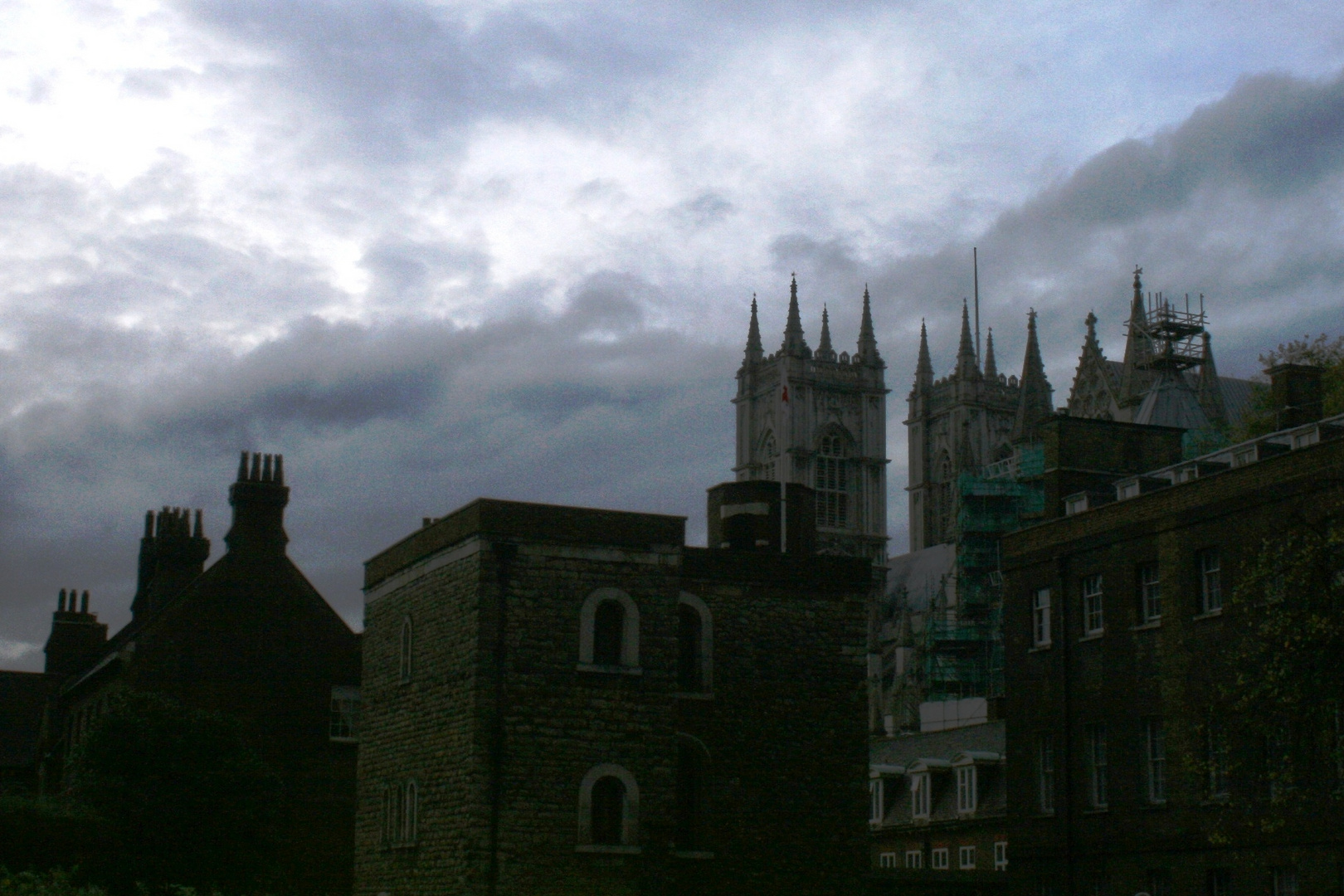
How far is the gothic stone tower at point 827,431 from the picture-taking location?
15988 centimetres

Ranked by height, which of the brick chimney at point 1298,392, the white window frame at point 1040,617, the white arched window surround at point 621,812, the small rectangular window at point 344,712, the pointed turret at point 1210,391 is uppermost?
the pointed turret at point 1210,391

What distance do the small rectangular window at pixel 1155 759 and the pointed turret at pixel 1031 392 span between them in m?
80.6

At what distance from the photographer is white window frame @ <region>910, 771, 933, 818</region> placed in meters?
54.9

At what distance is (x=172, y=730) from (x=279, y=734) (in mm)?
7377

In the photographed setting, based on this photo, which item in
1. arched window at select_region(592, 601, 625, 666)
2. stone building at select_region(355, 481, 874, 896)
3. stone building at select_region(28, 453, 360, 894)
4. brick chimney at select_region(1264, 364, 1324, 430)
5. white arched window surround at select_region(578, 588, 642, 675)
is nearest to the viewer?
stone building at select_region(355, 481, 874, 896)

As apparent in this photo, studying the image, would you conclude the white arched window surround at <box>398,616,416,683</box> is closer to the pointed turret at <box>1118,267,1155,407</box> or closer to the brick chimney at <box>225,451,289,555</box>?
the brick chimney at <box>225,451,289,555</box>

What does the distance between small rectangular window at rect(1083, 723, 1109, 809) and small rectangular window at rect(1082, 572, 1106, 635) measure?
2153 millimetres

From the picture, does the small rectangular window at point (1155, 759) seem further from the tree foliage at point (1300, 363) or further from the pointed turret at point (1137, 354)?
the pointed turret at point (1137, 354)

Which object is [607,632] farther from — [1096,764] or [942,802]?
[942,802]

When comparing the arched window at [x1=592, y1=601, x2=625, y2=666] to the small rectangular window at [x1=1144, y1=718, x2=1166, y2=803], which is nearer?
the arched window at [x1=592, y1=601, x2=625, y2=666]

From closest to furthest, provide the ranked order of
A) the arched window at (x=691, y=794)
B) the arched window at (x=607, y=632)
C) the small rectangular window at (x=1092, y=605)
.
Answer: the arched window at (x=607, y=632) < the arched window at (x=691, y=794) < the small rectangular window at (x=1092, y=605)

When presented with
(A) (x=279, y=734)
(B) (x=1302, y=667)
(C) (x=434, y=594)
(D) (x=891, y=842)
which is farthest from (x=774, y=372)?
(B) (x=1302, y=667)

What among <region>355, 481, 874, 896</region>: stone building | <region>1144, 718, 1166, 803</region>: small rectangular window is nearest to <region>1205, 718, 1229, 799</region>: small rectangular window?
<region>1144, 718, 1166, 803</region>: small rectangular window

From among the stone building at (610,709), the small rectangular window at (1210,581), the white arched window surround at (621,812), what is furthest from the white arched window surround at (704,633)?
the small rectangular window at (1210,581)
